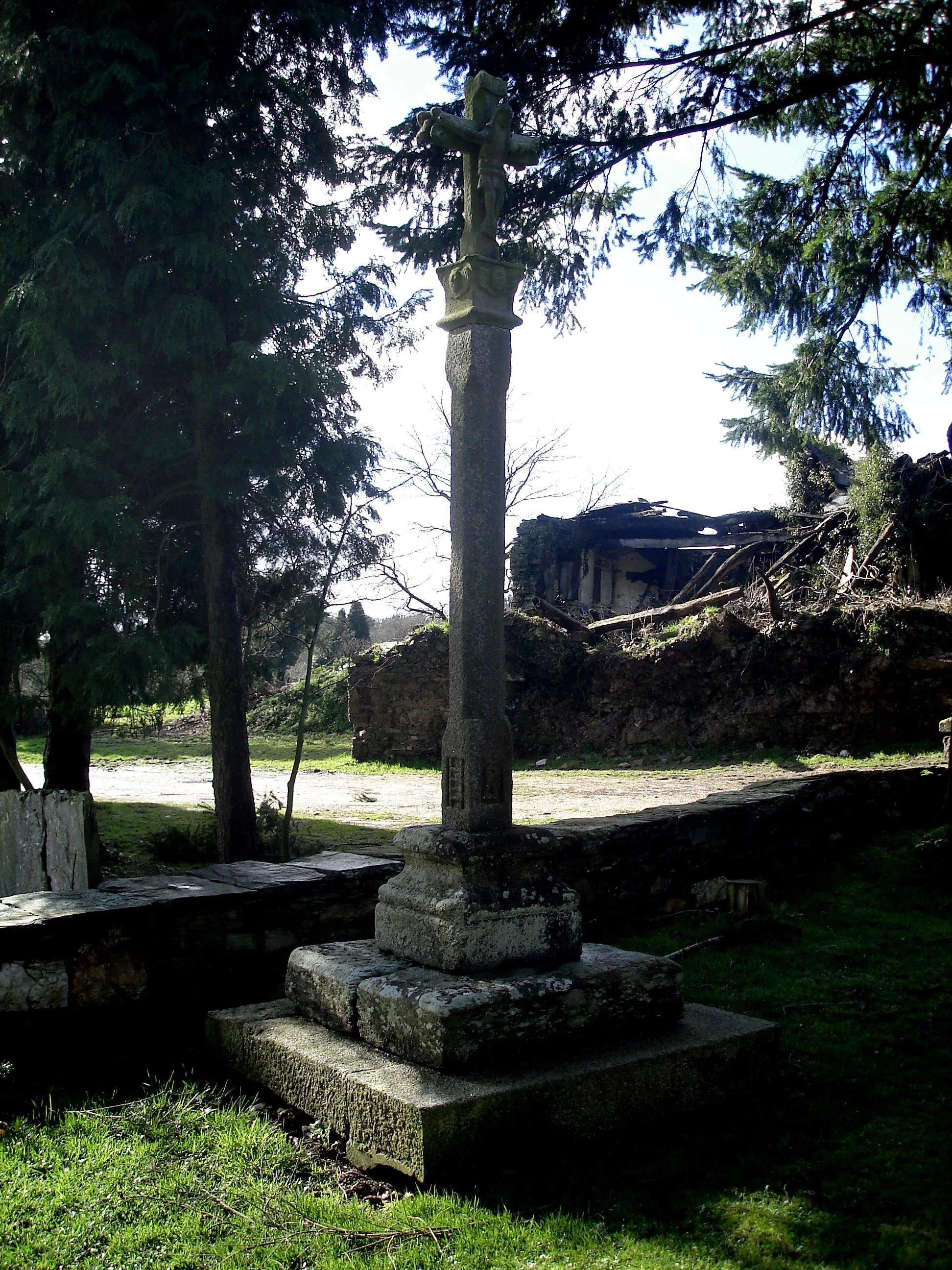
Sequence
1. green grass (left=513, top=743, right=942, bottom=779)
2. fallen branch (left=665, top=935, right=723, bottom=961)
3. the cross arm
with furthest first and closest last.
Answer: green grass (left=513, top=743, right=942, bottom=779) < fallen branch (left=665, top=935, right=723, bottom=961) < the cross arm

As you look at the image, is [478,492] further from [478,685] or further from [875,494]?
[875,494]

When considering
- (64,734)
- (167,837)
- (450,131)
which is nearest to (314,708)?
(64,734)

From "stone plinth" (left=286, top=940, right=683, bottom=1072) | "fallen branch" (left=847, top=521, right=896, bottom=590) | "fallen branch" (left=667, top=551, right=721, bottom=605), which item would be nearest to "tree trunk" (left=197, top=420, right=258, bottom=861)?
"stone plinth" (left=286, top=940, right=683, bottom=1072)

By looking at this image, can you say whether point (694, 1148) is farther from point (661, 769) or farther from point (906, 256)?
point (661, 769)

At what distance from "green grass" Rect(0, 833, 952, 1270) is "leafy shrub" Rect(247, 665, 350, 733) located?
18.9 meters

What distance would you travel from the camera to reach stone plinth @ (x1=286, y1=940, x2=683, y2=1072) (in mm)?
3332

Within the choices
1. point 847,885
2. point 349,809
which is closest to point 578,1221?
point 847,885

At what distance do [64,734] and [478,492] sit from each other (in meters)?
6.66

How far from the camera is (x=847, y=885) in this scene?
713cm

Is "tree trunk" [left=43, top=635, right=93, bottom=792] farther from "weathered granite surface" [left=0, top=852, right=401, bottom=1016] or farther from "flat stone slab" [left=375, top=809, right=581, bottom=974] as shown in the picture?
"flat stone slab" [left=375, top=809, right=581, bottom=974]

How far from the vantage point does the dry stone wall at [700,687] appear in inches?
482

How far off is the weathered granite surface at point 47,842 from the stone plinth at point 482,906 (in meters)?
1.95

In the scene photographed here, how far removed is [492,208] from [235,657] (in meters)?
5.10

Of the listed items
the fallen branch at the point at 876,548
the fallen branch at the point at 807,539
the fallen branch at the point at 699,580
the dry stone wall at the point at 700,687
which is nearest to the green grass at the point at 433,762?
the dry stone wall at the point at 700,687
